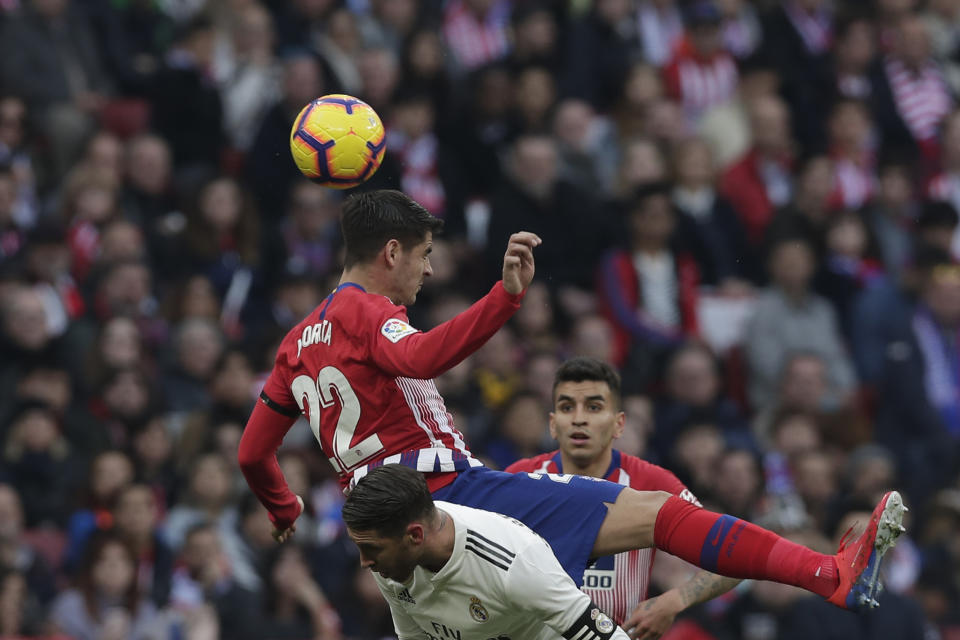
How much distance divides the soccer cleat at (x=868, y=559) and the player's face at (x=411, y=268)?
2110 mm

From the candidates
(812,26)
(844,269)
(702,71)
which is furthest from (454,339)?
(812,26)

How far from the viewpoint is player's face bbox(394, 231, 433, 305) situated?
285 inches

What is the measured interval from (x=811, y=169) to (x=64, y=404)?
22.1 feet

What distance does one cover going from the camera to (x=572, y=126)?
14.3 meters

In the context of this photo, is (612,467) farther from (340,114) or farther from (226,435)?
(226,435)

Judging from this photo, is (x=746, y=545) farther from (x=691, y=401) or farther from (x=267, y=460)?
(x=691, y=401)

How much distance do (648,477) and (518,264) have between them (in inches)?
72.5

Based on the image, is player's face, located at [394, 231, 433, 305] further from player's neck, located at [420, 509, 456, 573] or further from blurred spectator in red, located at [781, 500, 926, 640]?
blurred spectator in red, located at [781, 500, 926, 640]

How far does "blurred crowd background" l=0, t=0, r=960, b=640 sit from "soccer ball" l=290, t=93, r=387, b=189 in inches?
157

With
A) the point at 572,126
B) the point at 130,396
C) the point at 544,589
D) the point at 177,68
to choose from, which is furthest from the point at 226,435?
the point at 544,589

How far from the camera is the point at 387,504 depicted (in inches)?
243

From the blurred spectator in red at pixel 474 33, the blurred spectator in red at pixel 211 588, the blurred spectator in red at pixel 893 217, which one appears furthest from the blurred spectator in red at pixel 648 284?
the blurred spectator in red at pixel 211 588

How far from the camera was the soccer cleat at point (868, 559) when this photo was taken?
652 cm

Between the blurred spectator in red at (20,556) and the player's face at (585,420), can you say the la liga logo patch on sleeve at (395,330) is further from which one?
the blurred spectator in red at (20,556)
